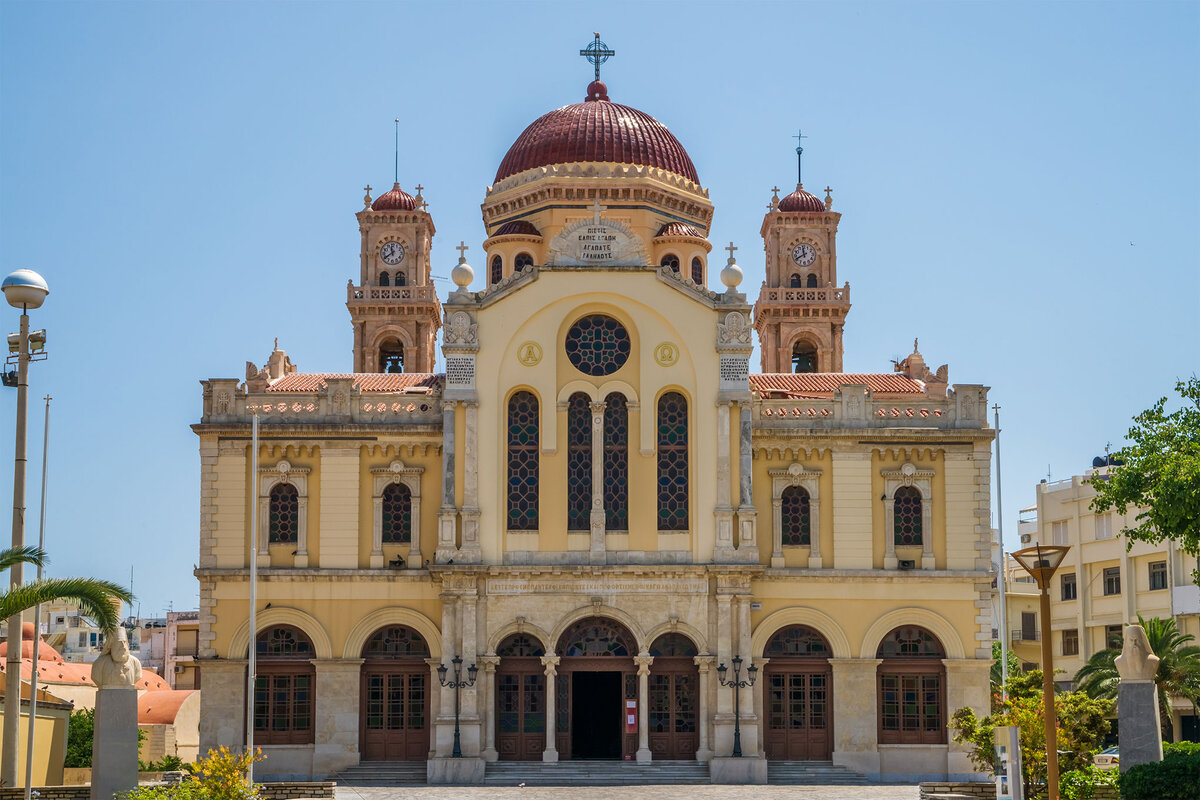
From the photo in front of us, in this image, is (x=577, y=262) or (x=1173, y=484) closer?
(x=1173, y=484)

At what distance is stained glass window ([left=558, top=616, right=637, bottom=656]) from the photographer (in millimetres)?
43344

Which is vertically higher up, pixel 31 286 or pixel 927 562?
pixel 31 286

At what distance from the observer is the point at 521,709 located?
43031 millimetres

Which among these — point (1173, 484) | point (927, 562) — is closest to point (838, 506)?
point (927, 562)

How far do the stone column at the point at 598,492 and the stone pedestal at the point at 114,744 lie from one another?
58.9 feet

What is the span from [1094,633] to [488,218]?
107 ft

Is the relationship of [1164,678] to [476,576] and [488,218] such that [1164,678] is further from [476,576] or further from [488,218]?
[488,218]

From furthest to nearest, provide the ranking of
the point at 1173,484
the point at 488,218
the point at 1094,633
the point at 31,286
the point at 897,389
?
1. the point at 1094,633
2. the point at 488,218
3. the point at 897,389
4. the point at 1173,484
5. the point at 31,286

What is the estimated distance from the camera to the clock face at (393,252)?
214 feet

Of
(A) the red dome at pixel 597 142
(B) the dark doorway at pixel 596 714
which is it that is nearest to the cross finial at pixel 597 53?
(A) the red dome at pixel 597 142

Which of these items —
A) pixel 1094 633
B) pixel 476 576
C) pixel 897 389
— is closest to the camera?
pixel 476 576

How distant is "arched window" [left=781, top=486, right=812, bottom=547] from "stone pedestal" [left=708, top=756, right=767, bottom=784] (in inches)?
248

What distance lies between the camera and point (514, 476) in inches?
1727

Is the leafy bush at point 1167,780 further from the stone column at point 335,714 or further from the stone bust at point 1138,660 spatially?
the stone column at point 335,714
